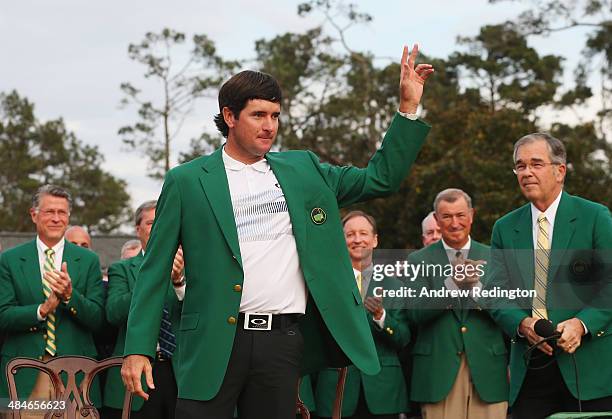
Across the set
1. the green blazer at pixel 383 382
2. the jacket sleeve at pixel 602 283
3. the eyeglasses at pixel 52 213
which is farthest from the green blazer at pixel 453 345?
the eyeglasses at pixel 52 213

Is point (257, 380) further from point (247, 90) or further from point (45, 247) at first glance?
point (45, 247)

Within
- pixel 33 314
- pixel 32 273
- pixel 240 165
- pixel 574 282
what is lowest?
pixel 33 314

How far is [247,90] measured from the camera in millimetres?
4215

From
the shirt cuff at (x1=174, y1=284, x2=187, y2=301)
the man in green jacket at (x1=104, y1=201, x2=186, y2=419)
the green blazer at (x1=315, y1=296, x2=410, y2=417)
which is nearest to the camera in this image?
the shirt cuff at (x1=174, y1=284, x2=187, y2=301)

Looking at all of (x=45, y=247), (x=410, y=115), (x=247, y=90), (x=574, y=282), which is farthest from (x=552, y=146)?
(x=45, y=247)

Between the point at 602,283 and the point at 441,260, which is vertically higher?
the point at 441,260

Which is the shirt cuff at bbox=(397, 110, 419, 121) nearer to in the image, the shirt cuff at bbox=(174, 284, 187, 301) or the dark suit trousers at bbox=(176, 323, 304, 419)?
the dark suit trousers at bbox=(176, 323, 304, 419)

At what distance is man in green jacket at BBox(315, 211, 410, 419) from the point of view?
7.03m

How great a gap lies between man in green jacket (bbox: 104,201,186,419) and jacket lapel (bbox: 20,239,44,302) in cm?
49

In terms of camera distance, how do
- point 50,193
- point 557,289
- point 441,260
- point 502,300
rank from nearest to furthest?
point 557,289, point 502,300, point 441,260, point 50,193

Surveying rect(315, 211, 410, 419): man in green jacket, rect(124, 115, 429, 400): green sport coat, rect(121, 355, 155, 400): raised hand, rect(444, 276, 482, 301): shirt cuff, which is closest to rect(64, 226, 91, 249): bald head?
rect(315, 211, 410, 419): man in green jacket

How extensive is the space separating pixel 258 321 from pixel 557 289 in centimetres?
231

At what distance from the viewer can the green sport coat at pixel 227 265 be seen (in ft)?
13.3

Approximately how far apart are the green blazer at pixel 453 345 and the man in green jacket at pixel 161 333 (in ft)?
5.39
